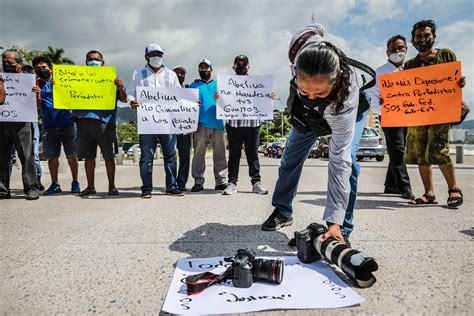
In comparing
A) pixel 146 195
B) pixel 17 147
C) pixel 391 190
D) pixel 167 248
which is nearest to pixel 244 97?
pixel 146 195

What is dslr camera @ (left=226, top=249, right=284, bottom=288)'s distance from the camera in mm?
1609

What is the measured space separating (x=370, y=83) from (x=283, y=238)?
130 cm

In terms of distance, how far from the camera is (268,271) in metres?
1.66

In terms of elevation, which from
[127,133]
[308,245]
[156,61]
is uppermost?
[127,133]

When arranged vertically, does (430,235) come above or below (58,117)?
below

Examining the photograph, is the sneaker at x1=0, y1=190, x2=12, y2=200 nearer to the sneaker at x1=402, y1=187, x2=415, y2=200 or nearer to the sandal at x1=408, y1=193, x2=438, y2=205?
the sandal at x1=408, y1=193, x2=438, y2=205

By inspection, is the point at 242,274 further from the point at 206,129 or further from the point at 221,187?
the point at 206,129

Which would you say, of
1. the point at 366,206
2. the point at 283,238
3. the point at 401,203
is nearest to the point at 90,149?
the point at 283,238

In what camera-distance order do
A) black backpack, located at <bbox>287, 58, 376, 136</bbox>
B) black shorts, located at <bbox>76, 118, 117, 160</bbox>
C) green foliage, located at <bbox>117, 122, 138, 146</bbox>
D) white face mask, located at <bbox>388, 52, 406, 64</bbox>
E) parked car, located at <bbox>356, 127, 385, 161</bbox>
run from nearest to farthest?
black backpack, located at <bbox>287, 58, 376, 136</bbox> < white face mask, located at <bbox>388, 52, 406, 64</bbox> < black shorts, located at <bbox>76, 118, 117, 160</bbox> < parked car, located at <bbox>356, 127, 385, 161</bbox> < green foliage, located at <bbox>117, 122, 138, 146</bbox>

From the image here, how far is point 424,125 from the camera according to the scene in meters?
4.04

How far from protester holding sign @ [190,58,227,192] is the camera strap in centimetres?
373

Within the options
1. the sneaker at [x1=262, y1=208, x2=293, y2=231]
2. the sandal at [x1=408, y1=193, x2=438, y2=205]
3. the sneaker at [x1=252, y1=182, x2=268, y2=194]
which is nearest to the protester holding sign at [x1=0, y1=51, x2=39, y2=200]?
the sneaker at [x1=252, y1=182, x2=268, y2=194]

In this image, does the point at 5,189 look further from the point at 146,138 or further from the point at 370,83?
the point at 370,83

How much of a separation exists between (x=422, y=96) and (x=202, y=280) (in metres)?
3.72
